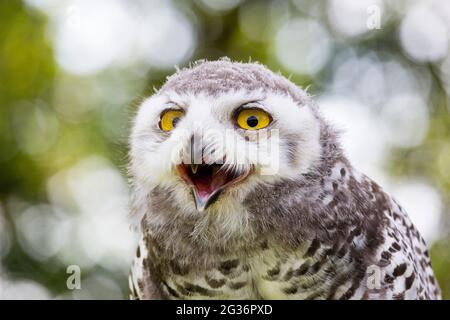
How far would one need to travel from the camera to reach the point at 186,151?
238cm

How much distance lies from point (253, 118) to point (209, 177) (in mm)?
315

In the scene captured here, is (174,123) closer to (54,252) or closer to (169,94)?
(169,94)

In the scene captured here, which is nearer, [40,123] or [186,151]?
[186,151]

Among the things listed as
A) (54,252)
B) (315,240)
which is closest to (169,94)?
(315,240)

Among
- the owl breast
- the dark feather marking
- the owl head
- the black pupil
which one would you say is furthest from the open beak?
the dark feather marking

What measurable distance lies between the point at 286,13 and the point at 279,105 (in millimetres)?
4925

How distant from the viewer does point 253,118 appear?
251cm

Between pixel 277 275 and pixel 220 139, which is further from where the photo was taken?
pixel 277 275

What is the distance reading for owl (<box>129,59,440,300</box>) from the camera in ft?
8.11

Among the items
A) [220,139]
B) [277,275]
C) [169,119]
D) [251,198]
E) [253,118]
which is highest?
[169,119]

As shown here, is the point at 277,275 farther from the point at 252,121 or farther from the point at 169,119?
the point at 169,119

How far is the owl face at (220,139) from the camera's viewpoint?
94.8 inches

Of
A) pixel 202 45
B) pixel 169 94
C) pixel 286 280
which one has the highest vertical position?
pixel 202 45

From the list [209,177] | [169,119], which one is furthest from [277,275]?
[169,119]
